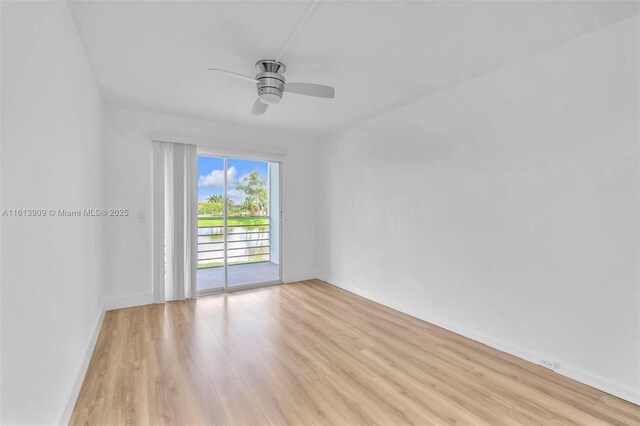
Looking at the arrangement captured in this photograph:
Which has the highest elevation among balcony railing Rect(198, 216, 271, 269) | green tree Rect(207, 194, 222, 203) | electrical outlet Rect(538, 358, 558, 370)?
green tree Rect(207, 194, 222, 203)

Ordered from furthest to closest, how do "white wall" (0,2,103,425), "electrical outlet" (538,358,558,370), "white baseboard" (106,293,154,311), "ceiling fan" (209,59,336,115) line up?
1. "white baseboard" (106,293,154,311)
2. "ceiling fan" (209,59,336,115)
3. "electrical outlet" (538,358,558,370)
4. "white wall" (0,2,103,425)

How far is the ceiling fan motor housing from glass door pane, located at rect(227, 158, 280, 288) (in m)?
2.35

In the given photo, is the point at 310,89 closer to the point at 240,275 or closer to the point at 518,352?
the point at 518,352

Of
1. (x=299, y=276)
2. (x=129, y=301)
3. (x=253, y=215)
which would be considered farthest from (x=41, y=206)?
(x=299, y=276)

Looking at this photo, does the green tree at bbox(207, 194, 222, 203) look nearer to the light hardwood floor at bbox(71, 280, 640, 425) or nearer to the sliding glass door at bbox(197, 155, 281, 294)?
the sliding glass door at bbox(197, 155, 281, 294)

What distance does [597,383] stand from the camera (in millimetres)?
2092

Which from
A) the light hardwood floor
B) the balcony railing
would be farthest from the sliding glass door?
the light hardwood floor

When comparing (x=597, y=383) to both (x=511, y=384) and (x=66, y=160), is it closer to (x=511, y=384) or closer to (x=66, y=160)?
(x=511, y=384)

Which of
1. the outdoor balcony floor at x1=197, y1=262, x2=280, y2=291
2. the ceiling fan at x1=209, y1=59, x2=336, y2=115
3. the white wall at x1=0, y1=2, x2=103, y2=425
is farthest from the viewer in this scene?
the outdoor balcony floor at x1=197, y1=262, x2=280, y2=291

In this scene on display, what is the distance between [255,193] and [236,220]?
619 millimetres

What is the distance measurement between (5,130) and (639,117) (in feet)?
10.8

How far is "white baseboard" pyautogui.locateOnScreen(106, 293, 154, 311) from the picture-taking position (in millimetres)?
3586

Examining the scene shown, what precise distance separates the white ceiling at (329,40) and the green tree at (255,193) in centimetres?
202

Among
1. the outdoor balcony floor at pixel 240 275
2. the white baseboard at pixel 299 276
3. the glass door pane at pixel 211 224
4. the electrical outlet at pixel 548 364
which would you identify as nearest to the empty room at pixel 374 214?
the electrical outlet at pixel 548 364
